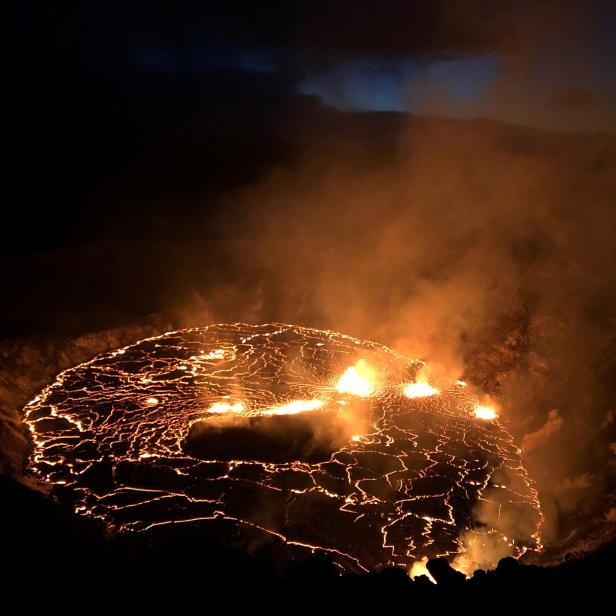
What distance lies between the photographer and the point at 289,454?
686cm

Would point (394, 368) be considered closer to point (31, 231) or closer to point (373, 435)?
point (373, 435)

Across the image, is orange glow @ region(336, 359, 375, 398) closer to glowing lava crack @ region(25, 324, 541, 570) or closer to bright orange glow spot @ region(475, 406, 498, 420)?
glowing lava crack @ region(25, 324, 541, 570)

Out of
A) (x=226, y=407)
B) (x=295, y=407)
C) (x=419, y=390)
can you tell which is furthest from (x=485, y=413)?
(x=226, y=407)

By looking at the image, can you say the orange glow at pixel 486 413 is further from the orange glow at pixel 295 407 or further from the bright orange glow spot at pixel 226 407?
the bright orange glow spot at pixel 226 407

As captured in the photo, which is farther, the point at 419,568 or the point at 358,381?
the point at 358,381

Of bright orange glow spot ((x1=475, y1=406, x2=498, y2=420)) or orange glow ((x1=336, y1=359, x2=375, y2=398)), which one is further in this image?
orange glow ((x1=336, y1=359, x2=375, y2=398))

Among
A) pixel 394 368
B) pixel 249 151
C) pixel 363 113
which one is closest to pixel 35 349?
pixel 394 368

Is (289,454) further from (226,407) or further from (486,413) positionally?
(486,413)

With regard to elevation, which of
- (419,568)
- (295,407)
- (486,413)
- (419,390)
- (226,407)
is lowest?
(419,568)

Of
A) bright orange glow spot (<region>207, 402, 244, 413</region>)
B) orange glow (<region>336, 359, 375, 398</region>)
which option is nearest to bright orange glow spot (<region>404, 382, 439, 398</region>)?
orange glow (<region>336, 359, 375, 398</region>)

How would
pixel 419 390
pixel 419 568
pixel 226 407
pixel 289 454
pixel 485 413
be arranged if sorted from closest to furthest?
pixel 419 568 < pixel 289 454 < pixel 226 407 < pixel 485 413 < pixel 419 390

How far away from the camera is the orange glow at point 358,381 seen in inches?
343

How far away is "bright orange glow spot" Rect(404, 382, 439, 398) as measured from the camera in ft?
29.0

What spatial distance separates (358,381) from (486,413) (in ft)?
7.52
